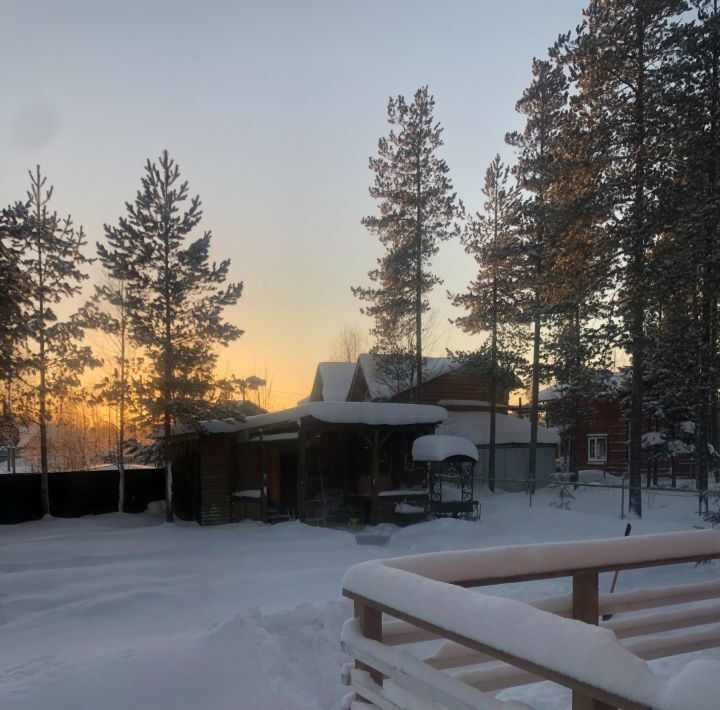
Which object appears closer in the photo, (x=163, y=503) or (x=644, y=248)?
(x=644, y=248)

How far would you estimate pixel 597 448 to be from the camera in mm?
35781

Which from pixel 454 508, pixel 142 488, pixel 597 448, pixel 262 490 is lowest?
pixel 142 488

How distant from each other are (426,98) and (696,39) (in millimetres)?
15583

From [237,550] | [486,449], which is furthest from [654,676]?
[486,449]

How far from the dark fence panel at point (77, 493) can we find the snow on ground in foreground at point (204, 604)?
2454 millimetres

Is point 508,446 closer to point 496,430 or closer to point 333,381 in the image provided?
point 496,430

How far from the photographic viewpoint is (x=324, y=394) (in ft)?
127

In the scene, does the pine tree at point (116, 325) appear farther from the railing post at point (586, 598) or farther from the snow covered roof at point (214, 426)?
→ the railing post at point (586, 598)

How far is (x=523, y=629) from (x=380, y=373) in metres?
30.9

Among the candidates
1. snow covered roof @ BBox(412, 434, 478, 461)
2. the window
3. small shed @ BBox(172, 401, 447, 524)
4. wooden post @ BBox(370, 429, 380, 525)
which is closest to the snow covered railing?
wooden post @ BBox(370, 429, 380, 525)

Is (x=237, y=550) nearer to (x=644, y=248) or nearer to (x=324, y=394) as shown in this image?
(x=644, y=248)

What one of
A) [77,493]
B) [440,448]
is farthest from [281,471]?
[77,493]

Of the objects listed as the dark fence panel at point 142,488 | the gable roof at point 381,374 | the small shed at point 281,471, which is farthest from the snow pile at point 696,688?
the gable roof at point 381,374

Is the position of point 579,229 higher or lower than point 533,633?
higher
